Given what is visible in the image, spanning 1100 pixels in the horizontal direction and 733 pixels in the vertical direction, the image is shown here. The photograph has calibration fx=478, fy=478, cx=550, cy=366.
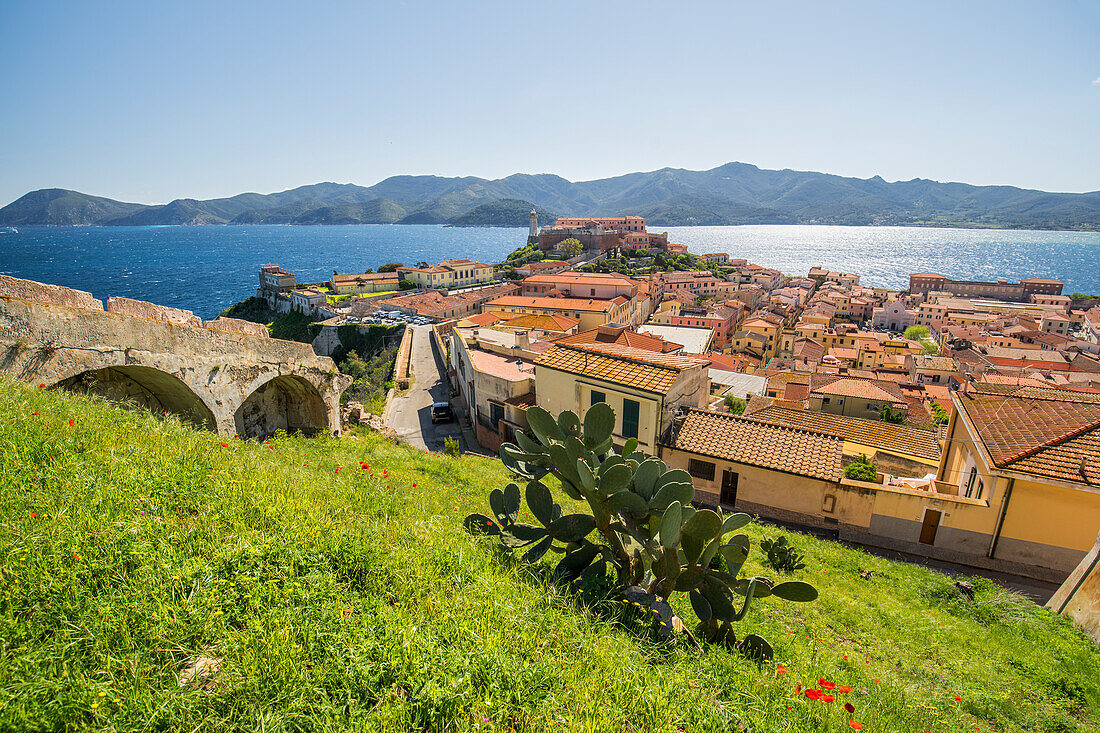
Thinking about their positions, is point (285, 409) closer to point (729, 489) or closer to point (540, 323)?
point (729, 489)

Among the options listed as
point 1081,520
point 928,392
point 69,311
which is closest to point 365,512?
point 69,311

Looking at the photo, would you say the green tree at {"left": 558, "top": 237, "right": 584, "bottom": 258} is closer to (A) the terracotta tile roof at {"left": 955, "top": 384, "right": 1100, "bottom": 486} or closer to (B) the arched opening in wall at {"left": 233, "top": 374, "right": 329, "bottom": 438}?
(B) the arched opening in wall at {"left": 233, "top": 374, "right": 329, "bottom": 438}

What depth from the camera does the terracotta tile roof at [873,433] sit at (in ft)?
55.1

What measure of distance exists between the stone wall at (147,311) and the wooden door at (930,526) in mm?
15546

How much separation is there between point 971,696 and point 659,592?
3578mm

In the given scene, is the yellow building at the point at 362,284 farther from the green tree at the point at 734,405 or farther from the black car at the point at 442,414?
the green tree at the point at 734,405

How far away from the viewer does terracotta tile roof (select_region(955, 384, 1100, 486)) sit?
8.95 m

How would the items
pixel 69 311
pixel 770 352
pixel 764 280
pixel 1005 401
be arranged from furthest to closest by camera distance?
pixel 764 280 → pixel 770 352 → pixel 1005 401 → pixel 69 311

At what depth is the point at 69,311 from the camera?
710 cm

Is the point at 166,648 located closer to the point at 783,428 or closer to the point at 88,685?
the point at 88,685

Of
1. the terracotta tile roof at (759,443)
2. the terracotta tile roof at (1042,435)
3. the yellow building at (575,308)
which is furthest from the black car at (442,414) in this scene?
the yellow building at (575,308)

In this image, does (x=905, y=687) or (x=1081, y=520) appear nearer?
(x=905, y=687)

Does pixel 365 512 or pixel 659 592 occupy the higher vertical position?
pixel 365 512

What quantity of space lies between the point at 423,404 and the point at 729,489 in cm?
1931
